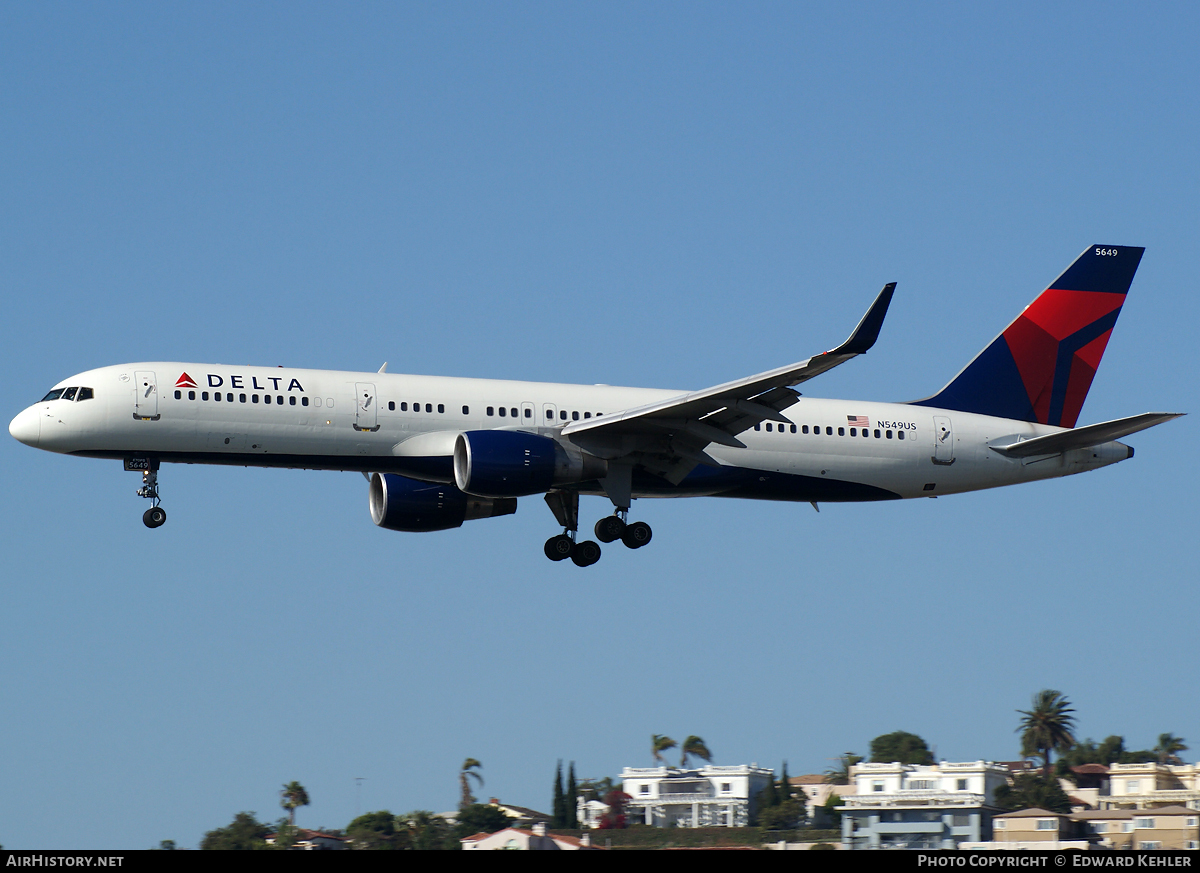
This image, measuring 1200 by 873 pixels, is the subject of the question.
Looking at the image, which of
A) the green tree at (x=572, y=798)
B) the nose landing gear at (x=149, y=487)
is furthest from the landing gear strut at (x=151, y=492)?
the green tree at (x=572, y=798)

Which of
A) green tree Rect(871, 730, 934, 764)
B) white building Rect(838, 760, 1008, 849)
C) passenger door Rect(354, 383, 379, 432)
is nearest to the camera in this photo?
passenger door Rect(354, 383, 379, 432)

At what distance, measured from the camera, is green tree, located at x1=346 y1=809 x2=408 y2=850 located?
→ 49.3 m

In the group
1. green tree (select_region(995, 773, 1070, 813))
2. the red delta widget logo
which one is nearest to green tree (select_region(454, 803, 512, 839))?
green tree (select_region(995, 773, 1070, 813))

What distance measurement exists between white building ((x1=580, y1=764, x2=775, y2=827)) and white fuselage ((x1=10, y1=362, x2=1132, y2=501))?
4578 centimetres

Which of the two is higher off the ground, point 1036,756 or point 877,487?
point 877,487

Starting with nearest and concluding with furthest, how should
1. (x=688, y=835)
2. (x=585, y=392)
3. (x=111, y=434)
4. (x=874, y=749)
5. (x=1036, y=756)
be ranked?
(x=111, y=434) < (x=585, y=392) < (x=688, y=835) < (x=874, y=749) < (x=1036, y=756)

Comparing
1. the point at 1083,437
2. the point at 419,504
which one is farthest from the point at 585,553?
the point at 1083,437

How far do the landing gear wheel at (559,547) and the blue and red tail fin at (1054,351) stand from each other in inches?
436

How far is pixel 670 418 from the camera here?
36312 millimetres

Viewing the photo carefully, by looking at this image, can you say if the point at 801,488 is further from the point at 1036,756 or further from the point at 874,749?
the point at 1036,756

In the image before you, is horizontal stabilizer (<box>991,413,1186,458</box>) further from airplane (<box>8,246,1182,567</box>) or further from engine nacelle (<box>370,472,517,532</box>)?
engine nacelle (<box>370,472,517,532</box>)

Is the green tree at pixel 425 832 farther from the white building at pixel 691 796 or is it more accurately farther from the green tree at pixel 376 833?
the white building at pixel 691 796
